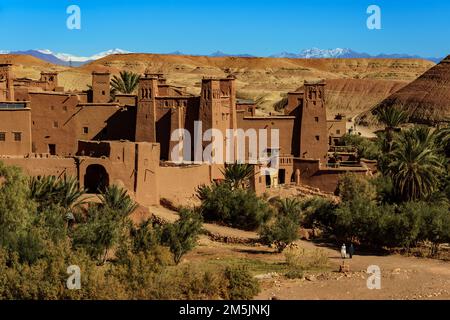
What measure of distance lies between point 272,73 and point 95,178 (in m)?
97.1

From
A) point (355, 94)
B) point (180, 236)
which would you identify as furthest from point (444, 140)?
point (355, 94)

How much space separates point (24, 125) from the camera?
34312 millimetres

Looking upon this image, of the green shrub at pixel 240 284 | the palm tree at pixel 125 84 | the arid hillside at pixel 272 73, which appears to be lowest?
the green shrub at pixel 240 284

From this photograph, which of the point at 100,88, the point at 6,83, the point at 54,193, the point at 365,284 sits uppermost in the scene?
the point at 6,83

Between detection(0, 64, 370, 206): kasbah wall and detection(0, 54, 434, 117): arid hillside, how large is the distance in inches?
1231

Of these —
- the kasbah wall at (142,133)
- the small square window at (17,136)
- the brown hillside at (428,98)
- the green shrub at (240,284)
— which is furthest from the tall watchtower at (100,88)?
the brown hillside at (428,98)

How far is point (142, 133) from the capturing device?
37875 mm

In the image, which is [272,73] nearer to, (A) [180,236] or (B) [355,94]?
(B) [355,94]

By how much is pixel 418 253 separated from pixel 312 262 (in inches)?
209

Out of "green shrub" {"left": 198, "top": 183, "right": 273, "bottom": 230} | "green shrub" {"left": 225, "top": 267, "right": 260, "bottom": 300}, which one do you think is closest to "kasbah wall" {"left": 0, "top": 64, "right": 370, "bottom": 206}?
"green shrub" {"left": 198, "top": 183, "right": 273, "bottom": 230}

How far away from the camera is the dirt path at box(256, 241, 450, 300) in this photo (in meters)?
21.5

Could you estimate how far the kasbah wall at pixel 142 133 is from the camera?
31.2 metres

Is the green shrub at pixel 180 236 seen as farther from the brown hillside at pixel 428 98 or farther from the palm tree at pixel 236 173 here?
the brown hillside at pixel 428 98

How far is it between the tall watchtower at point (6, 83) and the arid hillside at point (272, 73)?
1462 inches
